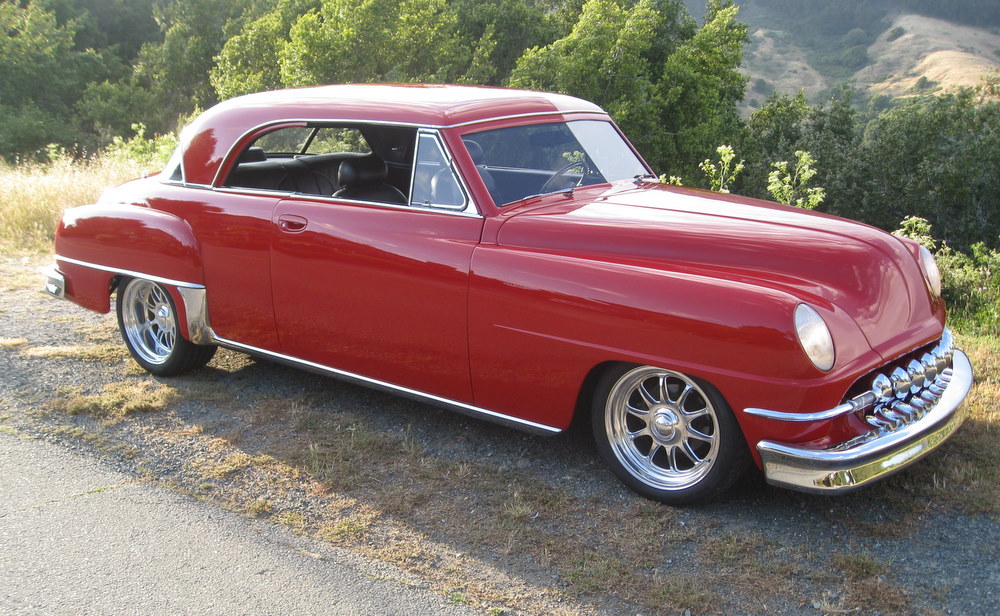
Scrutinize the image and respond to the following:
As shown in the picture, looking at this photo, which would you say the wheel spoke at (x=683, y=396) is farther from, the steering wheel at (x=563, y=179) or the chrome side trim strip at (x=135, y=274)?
the chrome side trim strip at (x=135, y=274)

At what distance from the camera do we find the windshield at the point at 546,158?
4.25 m

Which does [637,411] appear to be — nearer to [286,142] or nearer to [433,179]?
[433,179]

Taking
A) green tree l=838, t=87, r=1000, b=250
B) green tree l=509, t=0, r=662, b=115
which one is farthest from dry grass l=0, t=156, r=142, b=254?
green tree l=838, t=87, r=1000, b=250

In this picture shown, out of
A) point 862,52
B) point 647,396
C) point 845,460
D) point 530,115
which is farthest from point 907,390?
point 862,52

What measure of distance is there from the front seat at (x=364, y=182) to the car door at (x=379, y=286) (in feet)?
0.57

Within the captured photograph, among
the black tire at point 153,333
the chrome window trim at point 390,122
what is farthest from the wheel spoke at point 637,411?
the black tire at point 153,333

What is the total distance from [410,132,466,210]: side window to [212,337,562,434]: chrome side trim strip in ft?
3.10

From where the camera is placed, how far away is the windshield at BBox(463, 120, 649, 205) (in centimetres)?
425

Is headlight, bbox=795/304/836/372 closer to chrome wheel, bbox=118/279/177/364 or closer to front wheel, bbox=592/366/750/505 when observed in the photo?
front wheel, bbox=592/366/750/505

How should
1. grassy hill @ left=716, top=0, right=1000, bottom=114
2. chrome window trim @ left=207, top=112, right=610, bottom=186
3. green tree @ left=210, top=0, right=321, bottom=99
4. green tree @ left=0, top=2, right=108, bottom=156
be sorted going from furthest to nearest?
1. grassy hill @ left=716, top=0, right=1000, bottom=114
2. green tree @ left=0, top=2, right=108, bottom=156
3. green tree @ left=210, top=0, right=321, bottom=99
4. chrome window trim @ left=207, top=112, right=610, bottom=186

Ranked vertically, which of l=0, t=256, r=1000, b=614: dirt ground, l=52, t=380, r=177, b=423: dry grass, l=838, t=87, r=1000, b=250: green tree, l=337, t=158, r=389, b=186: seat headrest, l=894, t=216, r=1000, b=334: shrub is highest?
l=337, t=158, r=389, b=186: seat headrest

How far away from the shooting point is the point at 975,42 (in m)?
75.9

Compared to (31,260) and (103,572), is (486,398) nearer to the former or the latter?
(103,572)

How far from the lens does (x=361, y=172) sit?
482cm
